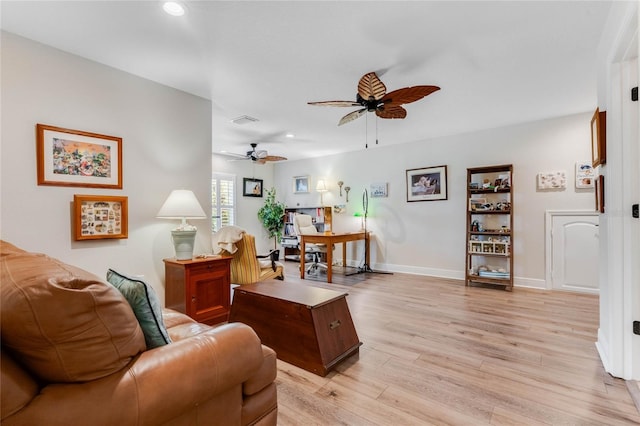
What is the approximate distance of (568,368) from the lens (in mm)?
2045

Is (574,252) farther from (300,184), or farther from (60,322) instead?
(60,322)

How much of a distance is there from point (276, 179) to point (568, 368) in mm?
6357

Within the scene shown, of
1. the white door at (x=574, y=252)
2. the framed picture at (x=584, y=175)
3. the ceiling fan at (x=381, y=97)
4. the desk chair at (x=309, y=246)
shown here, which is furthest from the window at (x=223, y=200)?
the framed picture at (x=584, y=175)

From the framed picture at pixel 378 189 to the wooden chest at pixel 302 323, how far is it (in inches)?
141

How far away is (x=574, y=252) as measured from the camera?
155 inches

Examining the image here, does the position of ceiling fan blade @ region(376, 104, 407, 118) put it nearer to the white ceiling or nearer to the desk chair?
the white ceiling

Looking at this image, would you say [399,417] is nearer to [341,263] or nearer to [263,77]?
[263,77]

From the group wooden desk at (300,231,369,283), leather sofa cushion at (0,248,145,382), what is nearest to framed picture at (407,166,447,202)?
wooden desk at (300,231,369,283)

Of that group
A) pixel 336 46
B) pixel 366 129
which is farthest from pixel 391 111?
pixel 366 129

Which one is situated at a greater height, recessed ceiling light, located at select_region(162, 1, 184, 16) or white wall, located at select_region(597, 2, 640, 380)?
recessed ceiling light, located at select_region(162, 1, 184, 16)

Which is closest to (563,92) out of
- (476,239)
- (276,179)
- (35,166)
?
(476,239)

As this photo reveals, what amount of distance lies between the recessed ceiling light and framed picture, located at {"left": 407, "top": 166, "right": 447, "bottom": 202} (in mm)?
Result: 4259

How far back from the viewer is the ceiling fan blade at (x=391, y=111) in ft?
9.38

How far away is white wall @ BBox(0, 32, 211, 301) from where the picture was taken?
216 cm
